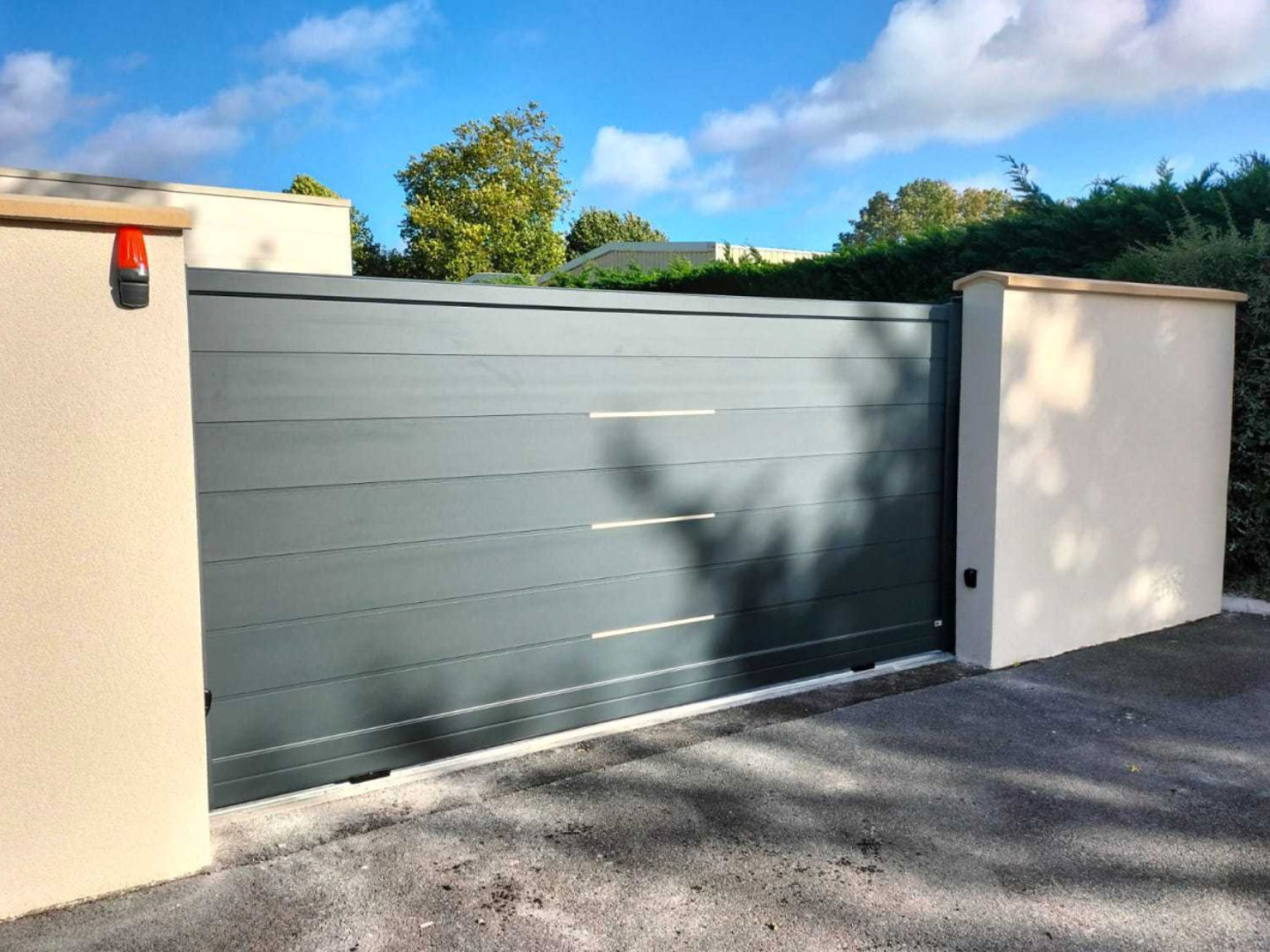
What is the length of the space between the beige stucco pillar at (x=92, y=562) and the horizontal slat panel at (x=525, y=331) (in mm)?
436

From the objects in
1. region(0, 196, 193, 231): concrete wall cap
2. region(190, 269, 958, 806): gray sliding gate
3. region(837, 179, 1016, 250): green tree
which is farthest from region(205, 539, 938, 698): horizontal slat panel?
region(837, 179, 1016, 250): green tree

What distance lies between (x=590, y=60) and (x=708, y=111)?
56.0ft

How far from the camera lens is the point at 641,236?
47062 mm

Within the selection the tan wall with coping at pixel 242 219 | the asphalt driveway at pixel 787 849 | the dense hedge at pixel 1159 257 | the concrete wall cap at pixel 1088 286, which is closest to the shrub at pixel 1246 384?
the dense hedge at pixel 1159 257

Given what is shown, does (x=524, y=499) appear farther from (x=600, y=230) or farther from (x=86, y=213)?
(x=600, y=230)

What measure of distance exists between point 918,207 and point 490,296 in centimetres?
6436

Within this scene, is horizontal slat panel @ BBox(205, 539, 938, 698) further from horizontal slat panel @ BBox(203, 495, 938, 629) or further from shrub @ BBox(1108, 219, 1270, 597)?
shrub @ BBox(1108, 219, 1270, 597)

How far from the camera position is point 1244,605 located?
621 centimetres

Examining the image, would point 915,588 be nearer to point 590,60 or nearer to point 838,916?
point 838,916

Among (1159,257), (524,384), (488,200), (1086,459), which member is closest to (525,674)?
(524,384)

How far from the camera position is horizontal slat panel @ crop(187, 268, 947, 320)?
3176 mm

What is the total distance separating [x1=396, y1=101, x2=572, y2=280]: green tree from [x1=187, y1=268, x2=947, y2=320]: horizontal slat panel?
25.2 metres

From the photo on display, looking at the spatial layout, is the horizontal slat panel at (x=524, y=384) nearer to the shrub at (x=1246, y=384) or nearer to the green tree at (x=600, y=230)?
the shrub at (x=1246, y=384)

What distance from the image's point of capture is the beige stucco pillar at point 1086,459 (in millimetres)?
4902
